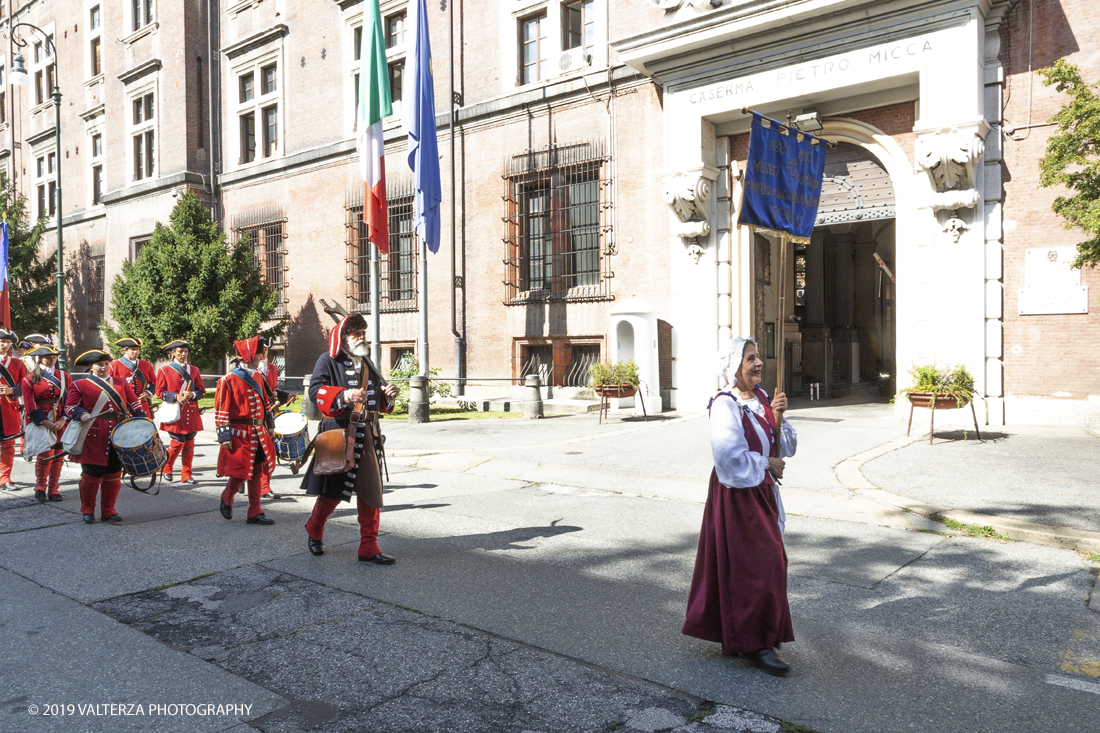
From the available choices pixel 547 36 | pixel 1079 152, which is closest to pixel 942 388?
pixel 1079 152

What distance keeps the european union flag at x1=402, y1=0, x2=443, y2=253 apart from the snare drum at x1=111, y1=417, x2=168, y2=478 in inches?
404

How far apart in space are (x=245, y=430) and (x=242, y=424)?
7 centimetres

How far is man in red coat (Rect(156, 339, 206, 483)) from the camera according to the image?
10.1 meters

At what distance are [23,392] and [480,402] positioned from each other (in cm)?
1069

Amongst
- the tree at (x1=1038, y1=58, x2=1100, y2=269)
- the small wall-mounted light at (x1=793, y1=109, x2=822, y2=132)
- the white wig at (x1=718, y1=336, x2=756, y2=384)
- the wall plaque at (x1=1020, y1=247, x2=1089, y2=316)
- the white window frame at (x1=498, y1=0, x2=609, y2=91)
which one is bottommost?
the white wig at (x1=718, y1=336, x2=756, y2=384)

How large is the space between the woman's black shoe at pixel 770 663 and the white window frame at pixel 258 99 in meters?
25.0

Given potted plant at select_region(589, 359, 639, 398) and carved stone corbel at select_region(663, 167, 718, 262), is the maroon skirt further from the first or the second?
carved stone corbel at select_region(663, 167, 718, 262)

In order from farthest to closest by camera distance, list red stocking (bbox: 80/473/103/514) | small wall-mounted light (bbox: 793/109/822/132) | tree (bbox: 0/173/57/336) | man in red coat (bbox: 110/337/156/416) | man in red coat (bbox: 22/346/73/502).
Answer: tree (bbox: 0/173/57/336) → small wall-mounted light (bbox: 793/109/822/132) → man in red coat (bbox: 22/346/73/502) → man in red coat (bbox: 110/337/156/416) → red stocking (bbox: 80/473/103/514)

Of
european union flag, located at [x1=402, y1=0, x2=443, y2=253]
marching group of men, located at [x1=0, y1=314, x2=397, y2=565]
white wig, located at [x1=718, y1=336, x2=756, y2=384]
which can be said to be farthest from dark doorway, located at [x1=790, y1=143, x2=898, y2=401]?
white wig, located at [x1=718, y1=336, x2=756, y2=384]

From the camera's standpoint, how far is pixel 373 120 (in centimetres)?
1738

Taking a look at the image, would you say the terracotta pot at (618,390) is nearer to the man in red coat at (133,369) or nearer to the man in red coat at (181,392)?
the man in red coat at (181,392)

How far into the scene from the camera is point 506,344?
66.0 feet

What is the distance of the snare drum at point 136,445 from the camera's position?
8117 mm

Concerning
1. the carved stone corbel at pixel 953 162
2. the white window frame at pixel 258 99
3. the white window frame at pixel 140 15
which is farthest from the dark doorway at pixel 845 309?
the white window frame at pixel 140 15
